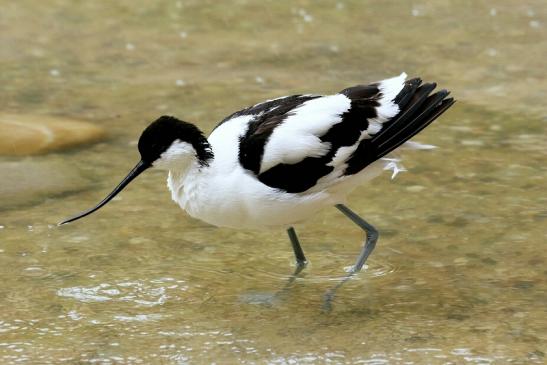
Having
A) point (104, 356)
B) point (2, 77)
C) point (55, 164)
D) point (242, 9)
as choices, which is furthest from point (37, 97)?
point (104, 356)

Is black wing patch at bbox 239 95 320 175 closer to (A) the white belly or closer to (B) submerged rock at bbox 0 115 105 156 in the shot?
(A) the white belly

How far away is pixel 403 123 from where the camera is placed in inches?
199

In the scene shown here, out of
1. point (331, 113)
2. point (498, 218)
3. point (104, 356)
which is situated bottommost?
point (104, 356)

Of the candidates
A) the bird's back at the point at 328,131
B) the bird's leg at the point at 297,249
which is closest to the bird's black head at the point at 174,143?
the bird's back at the point at 328,131

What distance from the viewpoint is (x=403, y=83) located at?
5227 mm

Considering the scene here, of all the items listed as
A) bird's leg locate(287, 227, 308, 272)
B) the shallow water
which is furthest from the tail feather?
the shallow water

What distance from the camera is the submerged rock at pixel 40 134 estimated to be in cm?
700

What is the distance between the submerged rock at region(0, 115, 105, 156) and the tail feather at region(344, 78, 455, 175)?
8.80ft

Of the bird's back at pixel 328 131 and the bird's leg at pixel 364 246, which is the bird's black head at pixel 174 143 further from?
the bird's leg at pixel 364 246

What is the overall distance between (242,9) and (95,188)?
4019 mm

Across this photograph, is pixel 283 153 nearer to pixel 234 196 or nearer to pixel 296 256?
pixel 234 196

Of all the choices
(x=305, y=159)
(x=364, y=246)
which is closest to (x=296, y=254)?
(x=364, y=246)

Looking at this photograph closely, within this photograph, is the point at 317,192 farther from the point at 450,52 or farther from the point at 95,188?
the point at 450,52

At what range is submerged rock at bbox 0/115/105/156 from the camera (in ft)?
23.0
